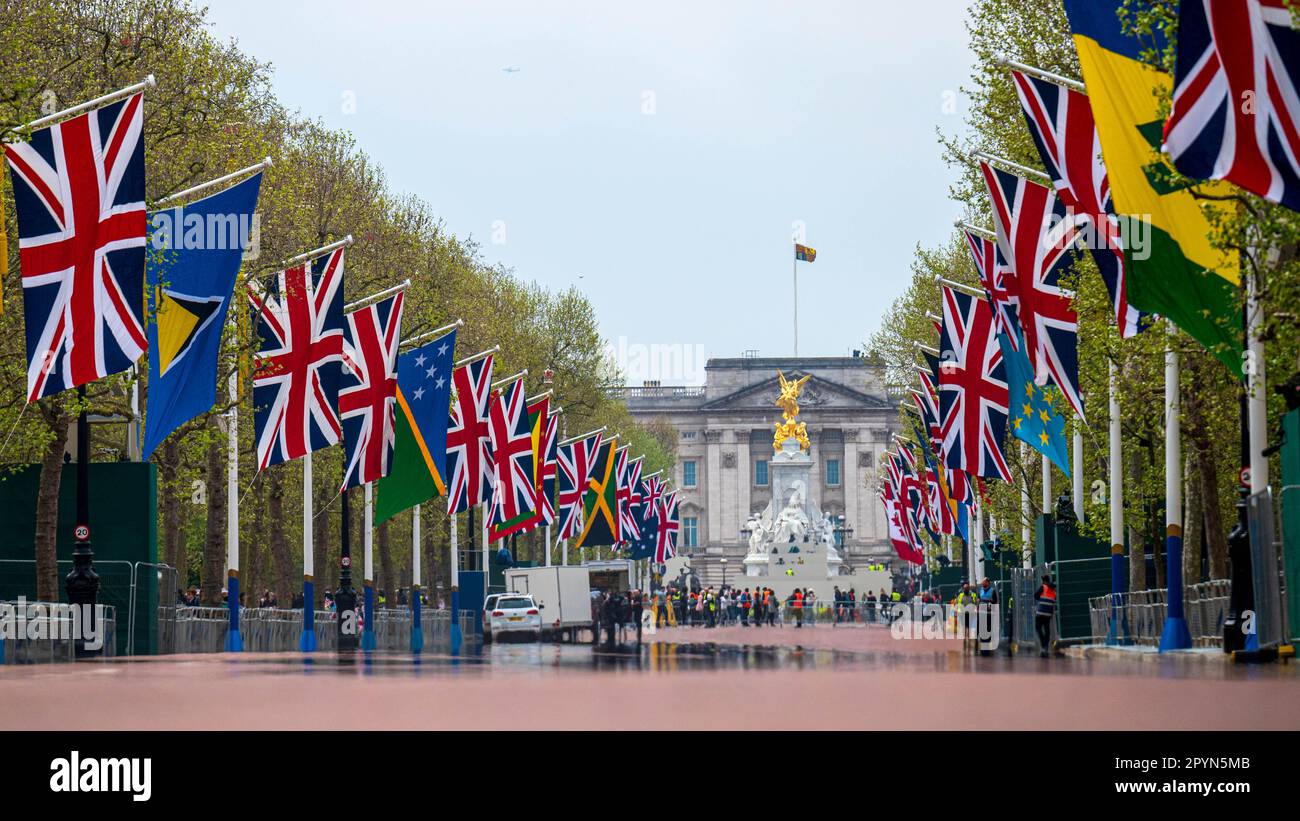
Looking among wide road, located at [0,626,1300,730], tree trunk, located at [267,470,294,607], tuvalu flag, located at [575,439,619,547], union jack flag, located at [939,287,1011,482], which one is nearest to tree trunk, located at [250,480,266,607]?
tree trunk, located at [267,470,294,607]

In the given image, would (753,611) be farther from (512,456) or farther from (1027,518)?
A: (512,456)

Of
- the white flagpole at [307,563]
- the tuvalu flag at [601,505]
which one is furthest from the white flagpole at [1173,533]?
the tuvalu flag at [601,505]

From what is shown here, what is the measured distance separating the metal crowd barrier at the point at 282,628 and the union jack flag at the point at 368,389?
4.27 metres

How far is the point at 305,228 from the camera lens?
45250 millimetres

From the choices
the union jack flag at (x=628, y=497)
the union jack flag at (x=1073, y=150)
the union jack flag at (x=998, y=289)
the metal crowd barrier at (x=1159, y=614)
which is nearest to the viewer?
the union jack flag at (x=1073, y=150)

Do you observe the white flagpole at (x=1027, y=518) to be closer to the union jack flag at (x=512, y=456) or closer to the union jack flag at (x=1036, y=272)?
the union jack flag at (x=512, y=456)

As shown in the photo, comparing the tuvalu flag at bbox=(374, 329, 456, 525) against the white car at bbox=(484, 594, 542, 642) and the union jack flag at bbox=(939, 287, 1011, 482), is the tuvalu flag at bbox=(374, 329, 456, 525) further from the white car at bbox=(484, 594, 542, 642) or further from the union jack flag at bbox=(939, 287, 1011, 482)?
the white car at bbox=(484, 594, 542, 642)

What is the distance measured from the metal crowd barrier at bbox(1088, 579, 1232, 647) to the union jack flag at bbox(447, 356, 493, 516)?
13.5m

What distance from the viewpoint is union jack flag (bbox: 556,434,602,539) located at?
58750 mm

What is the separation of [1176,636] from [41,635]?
1613 centimetres

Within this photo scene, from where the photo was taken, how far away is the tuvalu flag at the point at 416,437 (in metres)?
36.9

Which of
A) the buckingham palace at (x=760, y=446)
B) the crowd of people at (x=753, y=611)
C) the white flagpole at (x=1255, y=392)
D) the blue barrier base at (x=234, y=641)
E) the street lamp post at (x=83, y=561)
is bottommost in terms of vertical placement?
the crowd of people at (x=753, y=611)
